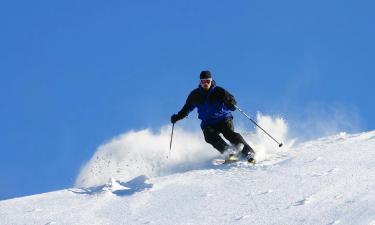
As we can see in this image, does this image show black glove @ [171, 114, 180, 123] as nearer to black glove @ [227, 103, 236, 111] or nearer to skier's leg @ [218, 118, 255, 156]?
skier's leg @ [218, 118, 255, 156]

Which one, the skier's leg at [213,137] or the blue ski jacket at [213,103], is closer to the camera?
the blue ski jacket at [213,103]

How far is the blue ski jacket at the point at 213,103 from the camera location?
9.95 metres

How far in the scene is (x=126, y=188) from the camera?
26.8 feet

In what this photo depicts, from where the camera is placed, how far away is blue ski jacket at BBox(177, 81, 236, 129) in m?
9.95

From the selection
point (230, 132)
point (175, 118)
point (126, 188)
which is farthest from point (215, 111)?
point (126, 188)

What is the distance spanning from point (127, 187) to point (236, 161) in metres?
1.90

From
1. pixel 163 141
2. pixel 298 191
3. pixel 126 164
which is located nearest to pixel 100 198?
pixel 298 191

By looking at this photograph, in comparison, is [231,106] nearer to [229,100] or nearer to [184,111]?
[229,100]

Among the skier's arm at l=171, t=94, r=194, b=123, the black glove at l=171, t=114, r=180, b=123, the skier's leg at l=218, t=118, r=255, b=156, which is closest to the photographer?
the skier's leg at l=218, t=118, r=255, b=156

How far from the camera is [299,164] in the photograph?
820cm

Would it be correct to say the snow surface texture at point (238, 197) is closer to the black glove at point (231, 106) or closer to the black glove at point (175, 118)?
the black glove at point (231, 106)

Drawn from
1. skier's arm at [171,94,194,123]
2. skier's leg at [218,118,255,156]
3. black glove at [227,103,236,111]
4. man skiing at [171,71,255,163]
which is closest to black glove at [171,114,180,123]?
skier's arm at [171,94,194,123]

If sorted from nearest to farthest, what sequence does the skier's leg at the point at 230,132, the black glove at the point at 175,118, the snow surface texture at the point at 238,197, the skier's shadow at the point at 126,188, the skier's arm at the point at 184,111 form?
the snow surface texture at the point at 238,197, the skier's shadow at the point at 126,188, the skier's leg at the point at 230,132, the skier's arm at the point at 184,111, the black glove at the point at 175,118

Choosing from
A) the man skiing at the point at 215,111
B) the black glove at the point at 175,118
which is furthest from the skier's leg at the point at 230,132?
the black glove at the point at 175,118
